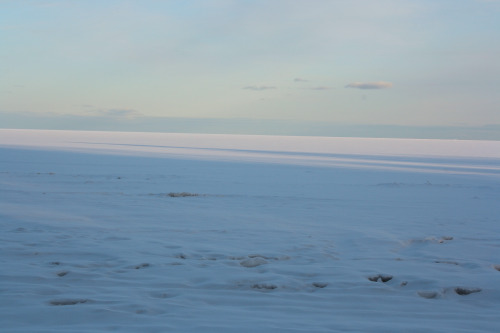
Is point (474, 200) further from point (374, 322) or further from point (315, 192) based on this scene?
point (374, 322)

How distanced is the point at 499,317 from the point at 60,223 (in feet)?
21.3

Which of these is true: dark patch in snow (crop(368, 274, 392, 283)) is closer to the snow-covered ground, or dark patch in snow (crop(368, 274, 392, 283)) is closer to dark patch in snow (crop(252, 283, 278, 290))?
the snow-covered ground

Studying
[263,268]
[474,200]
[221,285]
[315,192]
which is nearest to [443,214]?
[474,200]

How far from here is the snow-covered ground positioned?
4.27 metres

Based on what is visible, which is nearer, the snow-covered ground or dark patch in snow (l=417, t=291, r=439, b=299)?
the snow-covered ground

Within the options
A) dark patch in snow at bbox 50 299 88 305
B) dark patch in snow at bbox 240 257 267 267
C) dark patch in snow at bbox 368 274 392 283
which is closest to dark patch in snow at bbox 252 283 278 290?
dark patch in snow at bbox 240 257 267 267

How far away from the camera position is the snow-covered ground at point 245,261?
427cm

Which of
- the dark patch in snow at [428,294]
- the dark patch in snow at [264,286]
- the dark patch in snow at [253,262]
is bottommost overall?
the dark patch in snow at [428,294]

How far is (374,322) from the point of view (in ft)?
13.9

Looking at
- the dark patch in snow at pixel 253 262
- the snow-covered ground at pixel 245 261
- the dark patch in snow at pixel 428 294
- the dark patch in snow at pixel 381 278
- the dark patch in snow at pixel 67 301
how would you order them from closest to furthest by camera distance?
the snow-covered ground at pixel 245 261, the dark patch in snow at pixel 67 301, the dark patch in snow at pixel 428 294, the dark patch in snow at pixel 381 278, the dark patch in snow at pixel 253 262

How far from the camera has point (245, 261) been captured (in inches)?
242

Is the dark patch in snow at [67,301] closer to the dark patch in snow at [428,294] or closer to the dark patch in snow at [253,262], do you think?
the dark patch in snow at [253,262]

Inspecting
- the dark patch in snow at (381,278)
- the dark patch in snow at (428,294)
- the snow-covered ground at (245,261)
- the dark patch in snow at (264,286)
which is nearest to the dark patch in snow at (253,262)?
the snow-covered ground at (245,261)

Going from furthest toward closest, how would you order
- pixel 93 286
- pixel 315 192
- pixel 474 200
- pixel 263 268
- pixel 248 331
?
pixel 315 192
pixel 474 200
pixel 263 268
pixel 93 286
pixel 248 331
